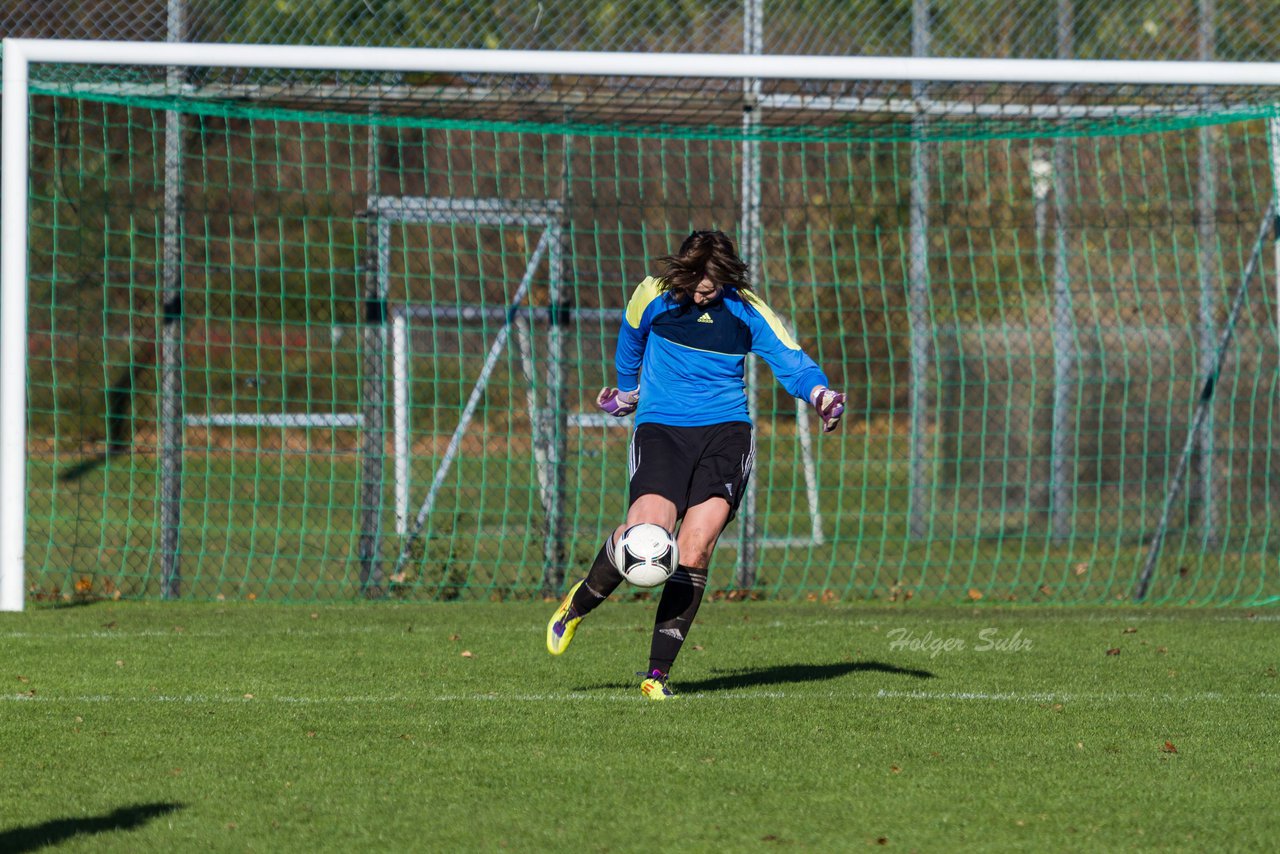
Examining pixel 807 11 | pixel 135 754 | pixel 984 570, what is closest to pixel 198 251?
pixel 807 11

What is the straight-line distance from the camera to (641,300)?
6.02 m

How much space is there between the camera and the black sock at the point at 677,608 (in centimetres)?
576

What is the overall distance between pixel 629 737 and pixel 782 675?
1.64 metres

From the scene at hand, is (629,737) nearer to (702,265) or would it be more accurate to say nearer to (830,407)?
(830,407)

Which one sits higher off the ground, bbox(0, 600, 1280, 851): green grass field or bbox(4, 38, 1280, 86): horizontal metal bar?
bbox(4, 38, 1280, 86): horizontal metal bar

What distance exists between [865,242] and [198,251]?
6999 mm

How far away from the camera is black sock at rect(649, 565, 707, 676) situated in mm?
5758

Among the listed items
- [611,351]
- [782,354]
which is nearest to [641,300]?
[782,354]

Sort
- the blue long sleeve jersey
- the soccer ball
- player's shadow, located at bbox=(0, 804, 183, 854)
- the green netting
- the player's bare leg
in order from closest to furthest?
player's shadow, located at bbox=(0, 804, 183, 854) < the soccer ball < the player's bare leg < the blue long sleeve jersey < the green netting

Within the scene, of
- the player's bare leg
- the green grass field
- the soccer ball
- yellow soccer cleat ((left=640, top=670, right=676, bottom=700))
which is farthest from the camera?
→ yellow soccer cleat ((left=640, top=670, right=676, bottom=700))

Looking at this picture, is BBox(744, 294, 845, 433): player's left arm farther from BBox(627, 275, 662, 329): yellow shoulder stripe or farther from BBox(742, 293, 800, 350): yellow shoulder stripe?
BBox(627, 275, 662, 329): yellow shoulder stripe

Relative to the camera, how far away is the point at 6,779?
14.6 feet

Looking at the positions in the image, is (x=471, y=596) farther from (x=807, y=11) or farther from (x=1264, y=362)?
(x=1264, y=362)

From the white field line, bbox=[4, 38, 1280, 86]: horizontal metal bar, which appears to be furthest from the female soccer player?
bbox=[4, 38, 1280, 86]: horizontal metal bar
